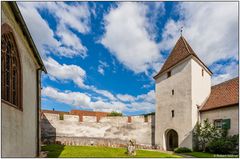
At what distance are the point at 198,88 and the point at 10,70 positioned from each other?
15.6 metres

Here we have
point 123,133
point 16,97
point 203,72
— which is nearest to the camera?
point 16,97

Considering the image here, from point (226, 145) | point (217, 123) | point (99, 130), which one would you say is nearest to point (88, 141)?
point (99, 130)

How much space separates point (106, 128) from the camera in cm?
2330

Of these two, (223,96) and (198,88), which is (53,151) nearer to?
(198,88)

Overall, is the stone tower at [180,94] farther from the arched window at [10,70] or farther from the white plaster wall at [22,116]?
the arched window at [10,70]

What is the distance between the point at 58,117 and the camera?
22344mm

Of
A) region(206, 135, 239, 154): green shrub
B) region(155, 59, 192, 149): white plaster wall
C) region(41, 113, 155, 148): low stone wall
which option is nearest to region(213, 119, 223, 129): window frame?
region(206, 135, 239, 154): green shrub

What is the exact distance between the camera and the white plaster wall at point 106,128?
22250 millimetres

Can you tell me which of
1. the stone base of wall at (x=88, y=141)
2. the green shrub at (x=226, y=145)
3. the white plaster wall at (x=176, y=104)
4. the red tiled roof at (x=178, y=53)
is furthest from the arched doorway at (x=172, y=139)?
the green shrub at (x=226, y=145)

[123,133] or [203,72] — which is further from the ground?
[203,72]

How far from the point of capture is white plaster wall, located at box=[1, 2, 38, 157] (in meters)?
6.47

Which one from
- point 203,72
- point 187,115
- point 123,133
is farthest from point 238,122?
point 123,133

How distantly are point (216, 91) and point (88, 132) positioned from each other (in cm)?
1329

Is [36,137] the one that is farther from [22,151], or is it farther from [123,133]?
[123,133]
